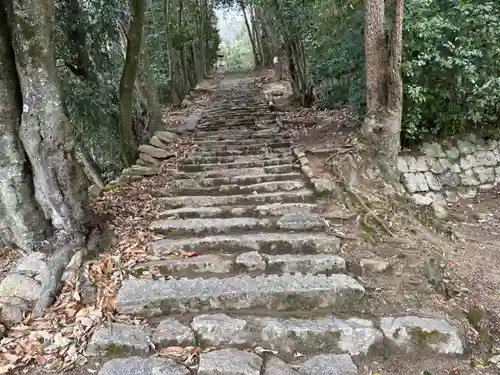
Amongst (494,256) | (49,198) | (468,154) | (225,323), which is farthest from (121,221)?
(468,154)

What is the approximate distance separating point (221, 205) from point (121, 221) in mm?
1220

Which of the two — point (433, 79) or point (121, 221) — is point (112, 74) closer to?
point (121, 221)

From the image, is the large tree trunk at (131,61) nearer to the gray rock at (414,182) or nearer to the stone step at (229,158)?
the stone step at (229,158)

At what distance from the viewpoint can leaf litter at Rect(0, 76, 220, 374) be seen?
2.88 meters

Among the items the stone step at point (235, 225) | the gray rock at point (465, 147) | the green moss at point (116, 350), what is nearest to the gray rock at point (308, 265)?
the stone step at point (235, 225)

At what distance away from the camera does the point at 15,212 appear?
12.6ft

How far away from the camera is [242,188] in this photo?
550cm

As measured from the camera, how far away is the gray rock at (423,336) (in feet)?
9.89

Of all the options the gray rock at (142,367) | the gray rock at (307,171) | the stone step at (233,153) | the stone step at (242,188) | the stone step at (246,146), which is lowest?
the gray rock at (142,367)

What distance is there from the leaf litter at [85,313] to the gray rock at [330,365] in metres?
0.81

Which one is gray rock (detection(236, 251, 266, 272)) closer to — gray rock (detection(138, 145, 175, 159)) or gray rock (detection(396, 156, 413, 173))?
gray rock (detection(138, 145, 175, 159))

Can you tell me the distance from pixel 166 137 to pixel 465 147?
5.47 m

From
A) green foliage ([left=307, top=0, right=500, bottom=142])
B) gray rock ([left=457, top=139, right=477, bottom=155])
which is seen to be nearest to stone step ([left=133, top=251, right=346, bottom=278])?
green foliage ([left=307, top=0, right=500, bottom=142])

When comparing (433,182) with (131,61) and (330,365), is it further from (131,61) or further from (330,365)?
(131,61)
